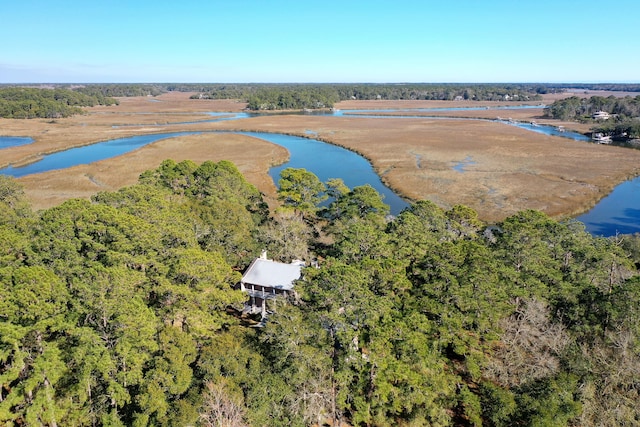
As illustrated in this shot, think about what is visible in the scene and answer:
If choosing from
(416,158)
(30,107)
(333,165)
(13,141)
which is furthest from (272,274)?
(30,107)

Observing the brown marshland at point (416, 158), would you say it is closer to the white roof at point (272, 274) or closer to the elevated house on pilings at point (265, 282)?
the white roof at point (272, 274)

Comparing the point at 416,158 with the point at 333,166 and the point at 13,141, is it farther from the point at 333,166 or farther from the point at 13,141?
the point at 13,141

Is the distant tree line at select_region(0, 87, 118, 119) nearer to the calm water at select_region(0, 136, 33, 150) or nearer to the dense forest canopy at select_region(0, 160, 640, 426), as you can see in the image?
the calm water at select_region(0, 136, 33, 150)

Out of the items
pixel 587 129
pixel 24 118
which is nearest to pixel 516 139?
pixel 587 129

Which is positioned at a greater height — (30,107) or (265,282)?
(30,107)

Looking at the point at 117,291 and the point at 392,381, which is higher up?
the point at 117,291

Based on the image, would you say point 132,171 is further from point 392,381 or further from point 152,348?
point 392,381

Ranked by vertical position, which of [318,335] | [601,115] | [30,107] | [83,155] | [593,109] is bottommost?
[318,335]

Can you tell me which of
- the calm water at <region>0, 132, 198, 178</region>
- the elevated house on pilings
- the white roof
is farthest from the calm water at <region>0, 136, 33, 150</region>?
the elevated house on pilings
